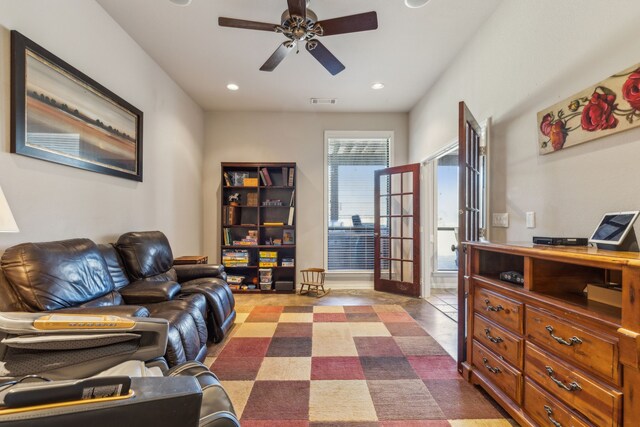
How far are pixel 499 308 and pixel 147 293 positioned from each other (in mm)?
2420

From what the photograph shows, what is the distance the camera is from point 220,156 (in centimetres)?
475

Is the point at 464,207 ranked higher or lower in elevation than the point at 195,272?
higher

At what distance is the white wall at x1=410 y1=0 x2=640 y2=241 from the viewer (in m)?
1.44

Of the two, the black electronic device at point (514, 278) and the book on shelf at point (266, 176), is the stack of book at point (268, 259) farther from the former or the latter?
the black electronic device at point (514, 278)

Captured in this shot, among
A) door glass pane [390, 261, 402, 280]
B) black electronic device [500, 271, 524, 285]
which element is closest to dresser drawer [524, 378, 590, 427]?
black electronic device [500, 271, 524, 285]

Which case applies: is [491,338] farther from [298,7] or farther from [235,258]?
[235,258]

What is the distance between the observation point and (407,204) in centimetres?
437

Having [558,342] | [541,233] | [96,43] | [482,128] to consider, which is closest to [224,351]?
[558,342]

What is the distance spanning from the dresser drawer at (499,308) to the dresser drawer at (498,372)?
0.74 feet

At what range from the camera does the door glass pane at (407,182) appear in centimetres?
432

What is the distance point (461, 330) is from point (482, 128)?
1763 millimetres

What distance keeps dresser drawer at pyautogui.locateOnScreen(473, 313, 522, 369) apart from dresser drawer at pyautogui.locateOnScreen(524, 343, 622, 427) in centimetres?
6

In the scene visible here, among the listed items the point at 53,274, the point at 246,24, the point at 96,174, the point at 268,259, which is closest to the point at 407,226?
the point at 268,259

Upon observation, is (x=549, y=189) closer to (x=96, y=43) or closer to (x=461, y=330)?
→ (x=461, y=330)
